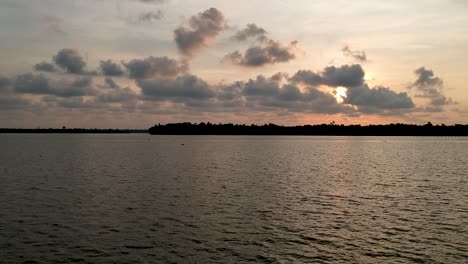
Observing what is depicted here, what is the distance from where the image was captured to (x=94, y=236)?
30.9 metres

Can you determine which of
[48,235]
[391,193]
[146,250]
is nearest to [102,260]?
[146,250]

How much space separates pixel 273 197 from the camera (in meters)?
49.8

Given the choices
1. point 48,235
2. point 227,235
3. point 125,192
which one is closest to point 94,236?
point 48,235

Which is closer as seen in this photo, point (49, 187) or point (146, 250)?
point (146, 250)

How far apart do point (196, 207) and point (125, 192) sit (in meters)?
14.3

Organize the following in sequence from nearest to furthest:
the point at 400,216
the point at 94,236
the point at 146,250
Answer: the point at 146,250 → the point at 94,236 → the point at 400,216

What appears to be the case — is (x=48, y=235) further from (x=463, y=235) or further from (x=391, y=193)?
(x=391, y=193)

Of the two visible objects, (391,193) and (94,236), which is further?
(391,193)

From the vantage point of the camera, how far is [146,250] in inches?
1089

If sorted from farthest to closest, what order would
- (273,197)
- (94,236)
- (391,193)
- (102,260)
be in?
(391,193)
(273,197)
(94,236)
(102,260)

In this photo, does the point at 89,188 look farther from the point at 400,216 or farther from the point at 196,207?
the point at 400,216

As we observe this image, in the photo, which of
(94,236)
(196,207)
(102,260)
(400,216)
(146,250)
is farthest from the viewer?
(196,207)

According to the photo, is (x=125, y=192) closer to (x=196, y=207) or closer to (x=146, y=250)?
(x=196, y=207)

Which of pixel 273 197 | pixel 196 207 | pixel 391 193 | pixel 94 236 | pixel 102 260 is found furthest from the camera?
pixel 391 193
